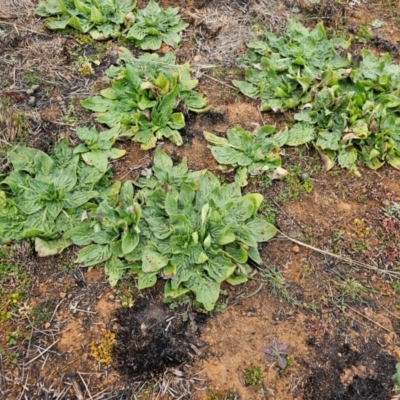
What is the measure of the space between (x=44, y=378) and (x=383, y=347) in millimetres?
2400

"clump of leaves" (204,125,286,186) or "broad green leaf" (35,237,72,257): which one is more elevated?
"clump of leaves" (204,125,286,186)

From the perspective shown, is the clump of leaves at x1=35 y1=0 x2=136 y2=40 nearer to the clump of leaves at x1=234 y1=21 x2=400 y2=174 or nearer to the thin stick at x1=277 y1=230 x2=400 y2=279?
the clump of leaves at x1=234 y1=21 x2=400 y2=174

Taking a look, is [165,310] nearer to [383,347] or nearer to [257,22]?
[383,347]

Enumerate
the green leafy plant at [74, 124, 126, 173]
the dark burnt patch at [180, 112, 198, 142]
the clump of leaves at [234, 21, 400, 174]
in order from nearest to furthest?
1. the green leafy plant at [74, 124, 126, 173]
2. the clump of leaves at [234, 21, 400, 174]
3. the dark burnt patch at [180, 112, 198, 142]

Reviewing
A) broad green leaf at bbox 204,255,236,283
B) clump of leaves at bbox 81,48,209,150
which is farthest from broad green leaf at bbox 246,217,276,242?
clump of leaves at bbox 81,48,209,150

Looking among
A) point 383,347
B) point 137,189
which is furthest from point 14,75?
point 383,347

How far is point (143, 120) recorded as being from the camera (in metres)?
4.27

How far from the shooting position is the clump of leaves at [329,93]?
165 inches

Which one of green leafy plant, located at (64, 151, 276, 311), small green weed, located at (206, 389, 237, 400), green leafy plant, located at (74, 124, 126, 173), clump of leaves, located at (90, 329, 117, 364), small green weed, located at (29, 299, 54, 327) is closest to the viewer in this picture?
small green weed, located at (206, 389, 237, 400)

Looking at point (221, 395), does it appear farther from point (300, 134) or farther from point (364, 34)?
point (364, 34)

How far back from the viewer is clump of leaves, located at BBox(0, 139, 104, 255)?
3.51 metres

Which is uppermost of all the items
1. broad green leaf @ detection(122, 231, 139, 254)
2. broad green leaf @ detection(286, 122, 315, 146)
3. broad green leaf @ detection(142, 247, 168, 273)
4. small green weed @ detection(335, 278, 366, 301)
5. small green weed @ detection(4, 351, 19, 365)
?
broad green leaf @ detection(286, 122, 315, 146)

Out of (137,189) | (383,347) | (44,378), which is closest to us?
(44,378)

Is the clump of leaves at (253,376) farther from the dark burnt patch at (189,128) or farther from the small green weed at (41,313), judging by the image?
the dark burnt patch at (189,128)
